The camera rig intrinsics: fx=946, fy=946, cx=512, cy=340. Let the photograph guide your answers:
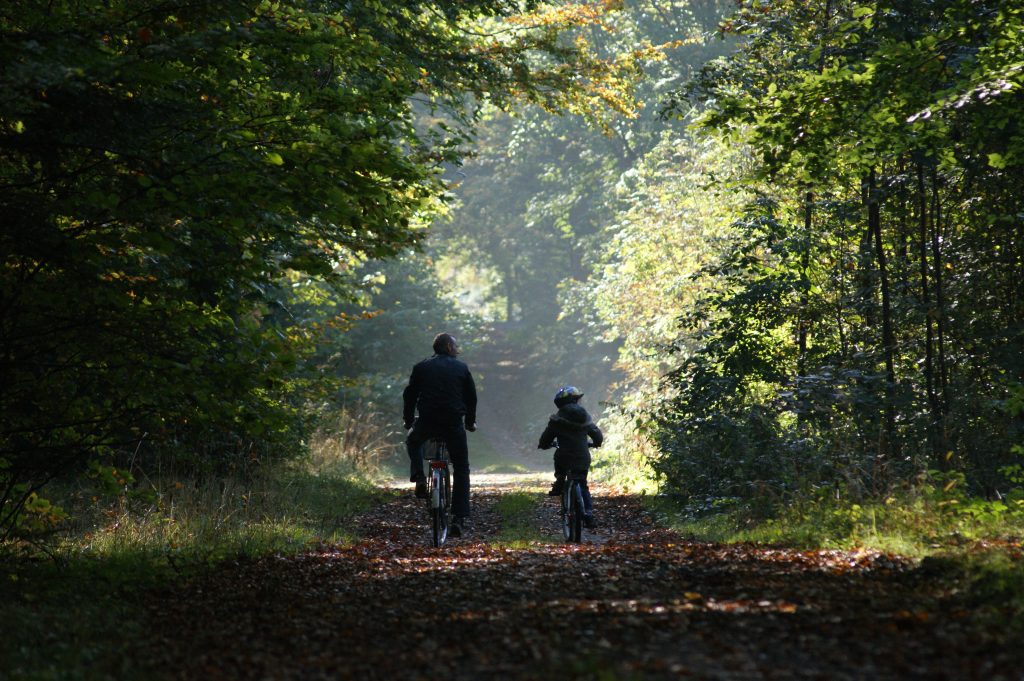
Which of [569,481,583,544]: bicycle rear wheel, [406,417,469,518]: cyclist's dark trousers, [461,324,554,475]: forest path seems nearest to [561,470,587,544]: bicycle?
[569,481,583,544]: bicycle rear wheel

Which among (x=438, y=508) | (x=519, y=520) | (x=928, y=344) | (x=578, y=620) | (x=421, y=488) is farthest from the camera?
(x=519, y=520)

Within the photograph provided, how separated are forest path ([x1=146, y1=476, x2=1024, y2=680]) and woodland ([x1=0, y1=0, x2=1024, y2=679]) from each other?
0.13 feet

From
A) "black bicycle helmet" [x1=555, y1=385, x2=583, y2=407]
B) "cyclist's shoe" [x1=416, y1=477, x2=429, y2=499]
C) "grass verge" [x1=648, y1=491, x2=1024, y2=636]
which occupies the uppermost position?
"black bicycle helmet" [x1=555, y1=385, x2=583, y2=407]

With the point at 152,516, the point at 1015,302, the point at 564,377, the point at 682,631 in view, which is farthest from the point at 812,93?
the point at 564,377

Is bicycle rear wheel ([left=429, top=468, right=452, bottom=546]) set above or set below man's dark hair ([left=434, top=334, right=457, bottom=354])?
below

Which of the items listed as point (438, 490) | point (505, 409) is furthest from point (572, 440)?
point (505, 409)

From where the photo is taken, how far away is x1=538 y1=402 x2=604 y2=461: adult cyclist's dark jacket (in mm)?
10383

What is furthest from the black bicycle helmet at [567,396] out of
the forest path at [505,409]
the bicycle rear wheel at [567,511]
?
the forest path at [505,409]

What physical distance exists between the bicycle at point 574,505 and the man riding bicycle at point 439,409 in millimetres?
1176

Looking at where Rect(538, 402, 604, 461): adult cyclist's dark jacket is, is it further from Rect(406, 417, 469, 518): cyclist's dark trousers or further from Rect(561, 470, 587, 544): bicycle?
Rect(406, 417, 469, 518): cyclist's dark trousers

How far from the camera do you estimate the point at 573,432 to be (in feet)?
34.3

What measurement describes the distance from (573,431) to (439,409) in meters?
1.50

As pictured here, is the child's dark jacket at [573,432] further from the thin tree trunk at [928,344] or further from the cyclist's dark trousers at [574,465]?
the thin tree trunk at [928,344]

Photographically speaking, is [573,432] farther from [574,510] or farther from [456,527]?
[456,527]
